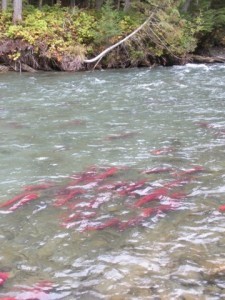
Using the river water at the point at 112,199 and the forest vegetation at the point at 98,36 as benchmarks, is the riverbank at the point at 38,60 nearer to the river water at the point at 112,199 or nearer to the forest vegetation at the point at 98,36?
the forest vegetation at the point at 98,36

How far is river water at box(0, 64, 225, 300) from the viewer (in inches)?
192

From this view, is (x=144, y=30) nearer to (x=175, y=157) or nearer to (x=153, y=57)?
(x=153, y=57)

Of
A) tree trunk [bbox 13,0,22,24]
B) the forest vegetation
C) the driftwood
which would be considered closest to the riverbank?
the forest vegetation

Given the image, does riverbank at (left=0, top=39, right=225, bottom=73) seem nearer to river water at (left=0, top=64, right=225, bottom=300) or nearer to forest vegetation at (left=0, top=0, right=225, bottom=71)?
forest vegetation at (left=0, top=0, right=225, bottom=71)

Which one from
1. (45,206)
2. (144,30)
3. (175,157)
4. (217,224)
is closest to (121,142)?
(175,157)

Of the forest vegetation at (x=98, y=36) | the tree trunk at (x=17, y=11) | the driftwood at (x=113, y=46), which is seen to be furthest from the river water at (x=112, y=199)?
the tree trunk at (x=17, y=11)

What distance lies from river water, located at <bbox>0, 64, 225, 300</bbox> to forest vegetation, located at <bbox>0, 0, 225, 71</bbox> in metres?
7.34

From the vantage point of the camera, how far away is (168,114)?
12500 mm

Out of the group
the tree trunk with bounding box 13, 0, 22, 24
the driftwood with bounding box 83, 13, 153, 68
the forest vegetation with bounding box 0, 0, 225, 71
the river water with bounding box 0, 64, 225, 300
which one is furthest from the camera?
the tree trunk with bounding box 13, 0, 22, 24

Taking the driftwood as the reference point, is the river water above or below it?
below

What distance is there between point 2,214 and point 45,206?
0.66 meters

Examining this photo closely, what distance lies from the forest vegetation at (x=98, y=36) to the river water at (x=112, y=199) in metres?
7.34

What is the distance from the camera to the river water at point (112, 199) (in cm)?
487

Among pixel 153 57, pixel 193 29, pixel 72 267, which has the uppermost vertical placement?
pixel 193 29
